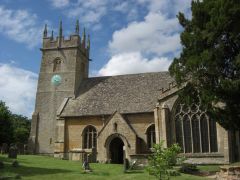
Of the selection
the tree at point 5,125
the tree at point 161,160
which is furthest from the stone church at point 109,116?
Answer: the tree at point 161,160

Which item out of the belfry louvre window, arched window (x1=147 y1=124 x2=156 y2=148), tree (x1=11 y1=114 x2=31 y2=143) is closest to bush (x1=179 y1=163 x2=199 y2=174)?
the belfry louvre window

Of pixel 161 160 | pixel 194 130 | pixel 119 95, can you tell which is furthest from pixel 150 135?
pixel 161 160

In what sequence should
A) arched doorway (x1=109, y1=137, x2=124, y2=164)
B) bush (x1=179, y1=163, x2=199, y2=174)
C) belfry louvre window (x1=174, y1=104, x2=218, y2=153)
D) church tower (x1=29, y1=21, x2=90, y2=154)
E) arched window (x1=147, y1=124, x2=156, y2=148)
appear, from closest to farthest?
bush (x1=179, y1=163, x2=199, y2=174) → belfry louvre window (x1=174, y1=104, x2=218, y2=153) → arched window (x1=147, y1=124, x2=156, y2=148) → arched doorway (x1=109, y1=137, x2=124, y2=164) → church tower (x1=29, y1=21, x2=90, y2=154)

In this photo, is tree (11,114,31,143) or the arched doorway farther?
tree (11,114,31,143)

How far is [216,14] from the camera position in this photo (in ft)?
67.7

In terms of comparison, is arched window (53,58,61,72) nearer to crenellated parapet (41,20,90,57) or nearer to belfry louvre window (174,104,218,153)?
crenellated parapet (41,20,90,57)

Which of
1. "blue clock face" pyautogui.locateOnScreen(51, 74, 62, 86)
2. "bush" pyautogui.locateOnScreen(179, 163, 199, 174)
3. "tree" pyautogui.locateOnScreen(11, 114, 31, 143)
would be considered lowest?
"bush" pyautogui.locateOnScreen(179, 163, 199, 174)

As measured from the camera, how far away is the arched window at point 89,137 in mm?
39156

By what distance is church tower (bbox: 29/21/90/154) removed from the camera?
4338cm

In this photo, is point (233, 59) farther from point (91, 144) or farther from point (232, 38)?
point (91, 144)

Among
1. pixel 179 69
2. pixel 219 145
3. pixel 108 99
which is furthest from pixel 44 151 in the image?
pixel 179 69

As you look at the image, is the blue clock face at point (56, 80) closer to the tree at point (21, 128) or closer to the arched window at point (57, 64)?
the arched window at point (57, 64)

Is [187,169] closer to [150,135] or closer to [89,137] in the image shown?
[150,135]

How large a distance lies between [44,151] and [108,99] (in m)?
10.5
